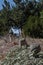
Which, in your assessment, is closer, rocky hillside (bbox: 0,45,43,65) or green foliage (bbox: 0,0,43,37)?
rocky hillside (bbox: 0,45,43,65)

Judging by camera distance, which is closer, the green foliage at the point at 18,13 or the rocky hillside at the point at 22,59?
the rocky hillside at the point at 22,59

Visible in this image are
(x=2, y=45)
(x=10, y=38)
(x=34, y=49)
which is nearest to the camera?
(x=34, y=49)

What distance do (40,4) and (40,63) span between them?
21259mm

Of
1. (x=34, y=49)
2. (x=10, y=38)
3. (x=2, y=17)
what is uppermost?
(x=34, y=49)

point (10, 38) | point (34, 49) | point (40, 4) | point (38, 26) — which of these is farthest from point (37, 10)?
point (34, 49)

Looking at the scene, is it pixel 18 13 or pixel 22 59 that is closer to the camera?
pixel 22 59

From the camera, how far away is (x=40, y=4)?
2725 cm

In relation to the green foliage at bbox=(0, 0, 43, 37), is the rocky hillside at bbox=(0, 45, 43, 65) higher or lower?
higher

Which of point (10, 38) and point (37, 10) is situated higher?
point (10, 38)

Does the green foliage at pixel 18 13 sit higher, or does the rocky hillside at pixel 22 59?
the rocky hillside at pixel 22 59

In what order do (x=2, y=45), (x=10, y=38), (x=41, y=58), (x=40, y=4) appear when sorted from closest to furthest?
(x=41, y=58)
(x=2, y=45)
(x=10, y=38)
(x=40, y=4)

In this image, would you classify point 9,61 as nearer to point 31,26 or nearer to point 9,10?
point 31,26

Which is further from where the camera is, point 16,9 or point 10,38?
point 16,9

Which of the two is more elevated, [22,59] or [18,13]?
[22,59]
